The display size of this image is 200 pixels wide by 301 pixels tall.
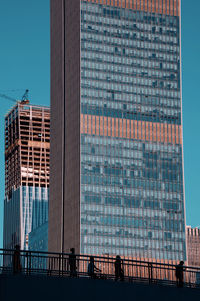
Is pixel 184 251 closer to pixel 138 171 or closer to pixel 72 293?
pixel 138 171

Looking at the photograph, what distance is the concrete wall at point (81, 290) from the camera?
38562 millimetres

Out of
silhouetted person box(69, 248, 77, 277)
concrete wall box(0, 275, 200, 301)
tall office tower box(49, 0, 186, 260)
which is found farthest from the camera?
tall office tower box(49, 0, 186, 260)

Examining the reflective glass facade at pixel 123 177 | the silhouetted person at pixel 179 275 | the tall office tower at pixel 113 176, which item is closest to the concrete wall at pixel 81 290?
the silhouetted person at pixel 179 275

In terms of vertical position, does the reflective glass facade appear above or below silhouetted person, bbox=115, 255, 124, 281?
above

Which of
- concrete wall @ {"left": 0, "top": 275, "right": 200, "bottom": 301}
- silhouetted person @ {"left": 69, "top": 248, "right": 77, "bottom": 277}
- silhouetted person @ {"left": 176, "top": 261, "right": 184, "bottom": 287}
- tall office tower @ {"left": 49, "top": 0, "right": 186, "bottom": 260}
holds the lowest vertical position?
concrete wall @ {"left": 0, "top": 275, "right": 200, "bottom": 301}

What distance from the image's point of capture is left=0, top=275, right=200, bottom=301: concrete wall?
3856 centimetres

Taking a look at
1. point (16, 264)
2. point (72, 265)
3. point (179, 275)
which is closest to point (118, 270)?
point (72, 265)

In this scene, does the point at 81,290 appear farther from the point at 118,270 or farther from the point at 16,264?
the point at 16,264

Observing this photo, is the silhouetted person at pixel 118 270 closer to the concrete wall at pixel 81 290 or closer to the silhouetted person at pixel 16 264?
the concrete wall at pixel 81 290

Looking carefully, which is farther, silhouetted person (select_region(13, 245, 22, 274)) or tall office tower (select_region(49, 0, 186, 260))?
tall office tower (select_region(49, 0, 186, 260))

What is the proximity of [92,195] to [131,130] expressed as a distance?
21104 millimetres

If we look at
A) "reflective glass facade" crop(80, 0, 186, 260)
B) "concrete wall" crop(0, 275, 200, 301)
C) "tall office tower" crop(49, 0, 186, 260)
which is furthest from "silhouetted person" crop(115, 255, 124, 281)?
"reflective glass facade" crop(80, 0, 186, 260)

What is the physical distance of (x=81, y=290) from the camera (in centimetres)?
4069

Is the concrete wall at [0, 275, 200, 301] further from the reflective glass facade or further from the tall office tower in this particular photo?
the reflective glass facade
